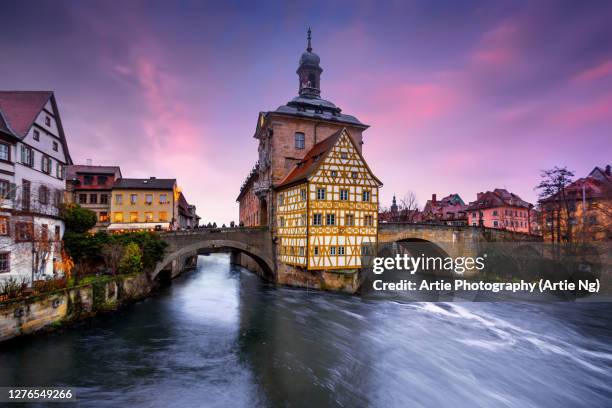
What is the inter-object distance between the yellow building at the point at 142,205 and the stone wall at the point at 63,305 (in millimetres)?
18794

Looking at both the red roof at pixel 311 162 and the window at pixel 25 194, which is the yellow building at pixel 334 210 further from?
the window at pixel 25 194

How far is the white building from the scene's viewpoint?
17.0 metres

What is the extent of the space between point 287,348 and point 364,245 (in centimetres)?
1283

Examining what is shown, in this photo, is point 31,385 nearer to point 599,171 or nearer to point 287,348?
point 287,348

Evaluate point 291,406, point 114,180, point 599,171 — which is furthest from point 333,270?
point 599,171

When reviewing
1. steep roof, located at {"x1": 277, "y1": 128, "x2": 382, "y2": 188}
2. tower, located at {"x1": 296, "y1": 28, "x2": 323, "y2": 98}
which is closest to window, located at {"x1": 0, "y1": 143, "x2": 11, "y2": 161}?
steep roof, located at {"x1": 277, "y1": 128, "x2": 382, "y2": 188}

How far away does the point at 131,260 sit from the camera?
21.9m

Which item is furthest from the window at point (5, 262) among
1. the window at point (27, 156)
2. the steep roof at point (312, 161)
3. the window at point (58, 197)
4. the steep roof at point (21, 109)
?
the steep roof at point (312, 161)

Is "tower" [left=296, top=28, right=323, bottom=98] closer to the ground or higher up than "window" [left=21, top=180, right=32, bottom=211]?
higher up

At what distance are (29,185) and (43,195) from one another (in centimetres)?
100

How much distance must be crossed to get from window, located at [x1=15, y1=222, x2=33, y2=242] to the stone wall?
4218mm

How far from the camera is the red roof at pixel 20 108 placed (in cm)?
1909

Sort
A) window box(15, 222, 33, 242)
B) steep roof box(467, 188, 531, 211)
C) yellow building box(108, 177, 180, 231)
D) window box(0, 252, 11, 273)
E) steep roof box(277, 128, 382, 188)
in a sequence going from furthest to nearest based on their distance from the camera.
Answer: steep roof box(467, 188, 531, 211)
yellow building box(108, 177, 180, 231)
steep roof box(277, 128, 382, 188)
window box(15, 222, 33, 242)
window box(0, 252, 11, 273)

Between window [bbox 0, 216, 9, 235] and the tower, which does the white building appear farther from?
the tower
